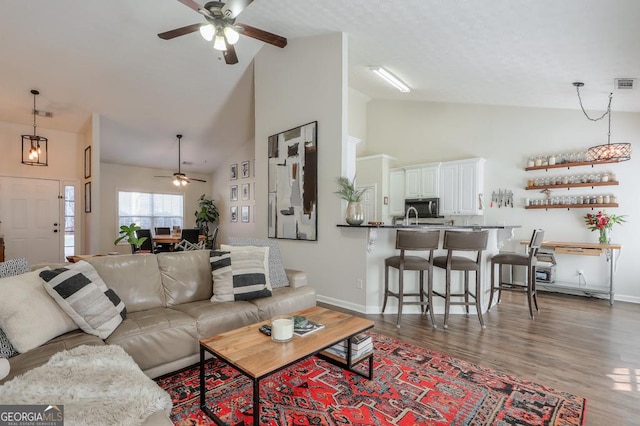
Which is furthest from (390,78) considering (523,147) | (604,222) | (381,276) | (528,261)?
(604,222)

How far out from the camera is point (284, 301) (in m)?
2.91

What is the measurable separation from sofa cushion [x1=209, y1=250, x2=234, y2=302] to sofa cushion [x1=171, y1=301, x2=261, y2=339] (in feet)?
0.28

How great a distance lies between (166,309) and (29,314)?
2.81 ft

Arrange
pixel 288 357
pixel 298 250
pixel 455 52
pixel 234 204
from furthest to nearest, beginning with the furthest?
1. pixel 234 204
2. pixel 298 250
3. pixel 455 52
4. pixel 288 357

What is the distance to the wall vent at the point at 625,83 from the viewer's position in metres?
3.68

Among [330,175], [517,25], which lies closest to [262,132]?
[330,175]

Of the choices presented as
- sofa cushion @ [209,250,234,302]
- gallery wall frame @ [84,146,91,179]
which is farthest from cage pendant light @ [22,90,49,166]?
sofa cushion @ [209,250,234,302]

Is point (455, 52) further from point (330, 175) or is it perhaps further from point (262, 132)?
point (262, 132)

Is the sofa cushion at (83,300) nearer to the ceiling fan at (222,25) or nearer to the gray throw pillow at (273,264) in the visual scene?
the gray throw pillow at (273,264)

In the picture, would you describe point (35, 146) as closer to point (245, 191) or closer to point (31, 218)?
point (31, 218)

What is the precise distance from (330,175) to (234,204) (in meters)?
5.31

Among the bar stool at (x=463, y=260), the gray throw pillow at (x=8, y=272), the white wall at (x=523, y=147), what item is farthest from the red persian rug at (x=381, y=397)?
the white wall at (x=523, y=147)

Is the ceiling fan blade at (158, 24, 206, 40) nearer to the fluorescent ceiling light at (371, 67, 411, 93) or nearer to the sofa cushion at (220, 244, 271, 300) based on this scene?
the sofa cushion at (220, 244, 271, 300)

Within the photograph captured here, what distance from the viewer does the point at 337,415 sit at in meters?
1.85
